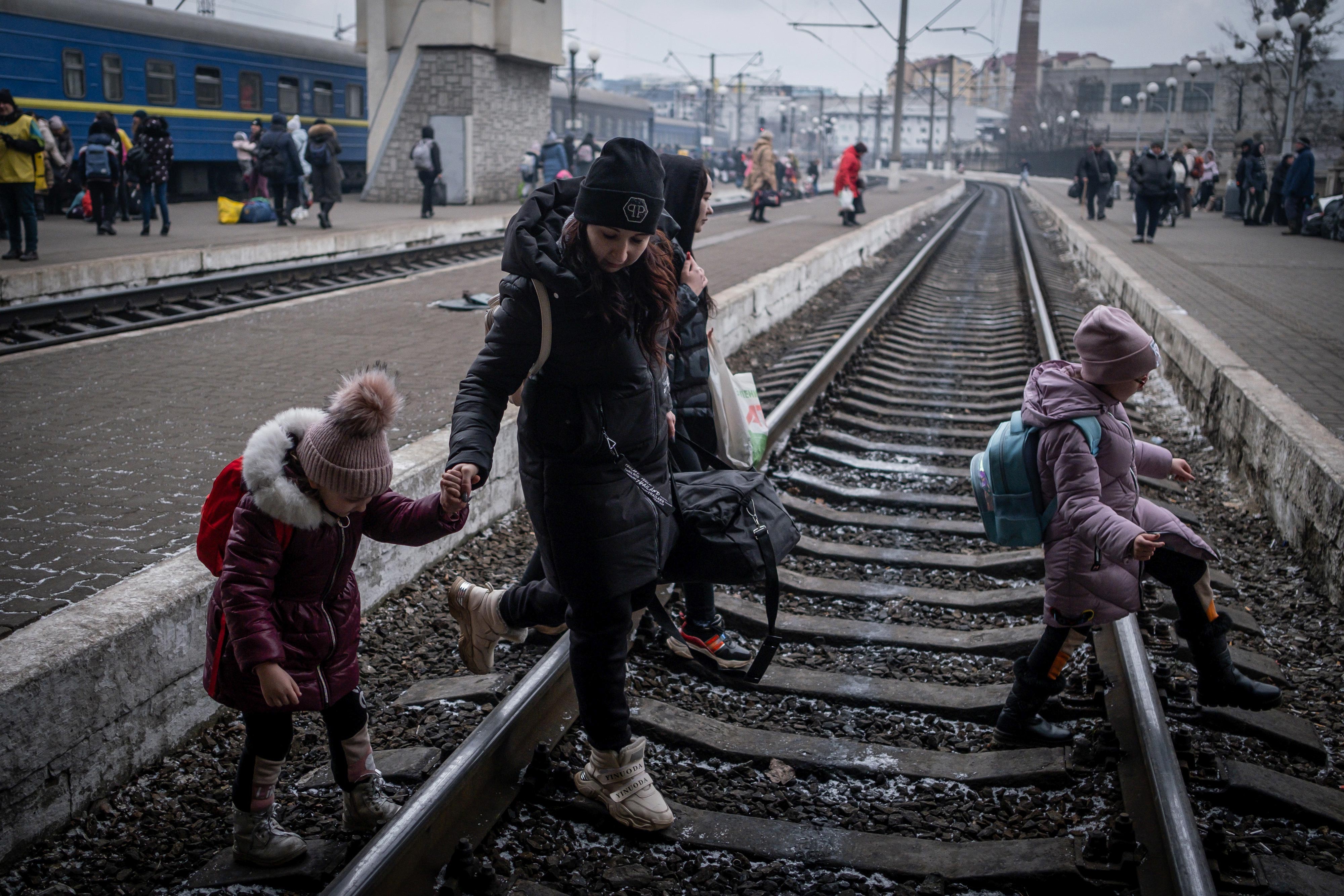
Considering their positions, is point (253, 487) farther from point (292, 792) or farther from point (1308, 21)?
point (1308, 21)

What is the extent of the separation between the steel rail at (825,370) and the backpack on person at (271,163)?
30.9 ft

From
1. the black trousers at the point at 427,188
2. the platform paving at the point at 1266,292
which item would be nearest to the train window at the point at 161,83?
the black trousers at the point at 427,188

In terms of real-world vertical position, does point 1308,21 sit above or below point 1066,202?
above

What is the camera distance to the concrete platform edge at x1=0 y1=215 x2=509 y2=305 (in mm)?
10344

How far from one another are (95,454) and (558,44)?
80.1 feet

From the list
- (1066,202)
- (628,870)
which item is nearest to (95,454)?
(628,870)

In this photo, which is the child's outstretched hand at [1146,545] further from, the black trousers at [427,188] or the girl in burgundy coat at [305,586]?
the black trousers at [427,188]

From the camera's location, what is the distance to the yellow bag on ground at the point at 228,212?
683 inches

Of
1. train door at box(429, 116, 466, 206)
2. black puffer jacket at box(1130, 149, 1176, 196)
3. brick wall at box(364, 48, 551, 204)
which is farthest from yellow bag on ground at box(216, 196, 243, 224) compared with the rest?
black puffer jacket at box(1130, 149, 1176, 196)

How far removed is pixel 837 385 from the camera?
8.05 meters

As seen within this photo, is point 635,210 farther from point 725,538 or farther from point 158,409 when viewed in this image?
point 158,409

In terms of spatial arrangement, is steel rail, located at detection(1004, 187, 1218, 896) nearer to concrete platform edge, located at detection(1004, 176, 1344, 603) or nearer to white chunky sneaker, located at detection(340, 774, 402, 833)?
concrete platform edge, located at detection(1004, 176, 1344, 603)

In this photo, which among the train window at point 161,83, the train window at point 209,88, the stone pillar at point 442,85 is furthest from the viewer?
the stone pillar at point 442,85

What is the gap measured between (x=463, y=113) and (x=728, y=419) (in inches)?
894
